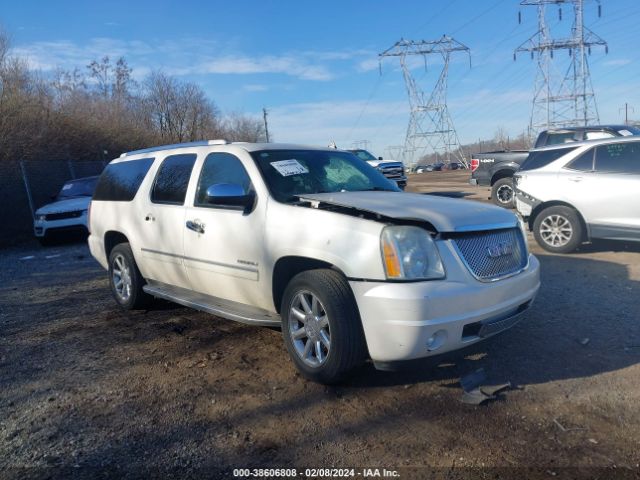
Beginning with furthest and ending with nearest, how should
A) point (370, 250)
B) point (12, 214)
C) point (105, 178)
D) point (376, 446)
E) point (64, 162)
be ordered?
point (64, 162) < point (12, 214) < point (105, 178) < point (370, 250) < point (376, 446)

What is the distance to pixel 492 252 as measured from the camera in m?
3.56

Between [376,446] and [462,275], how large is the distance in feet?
3.92

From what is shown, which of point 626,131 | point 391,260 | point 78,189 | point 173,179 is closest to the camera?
point 391,260

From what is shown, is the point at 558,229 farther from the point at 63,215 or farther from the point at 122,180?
the point at 63,215

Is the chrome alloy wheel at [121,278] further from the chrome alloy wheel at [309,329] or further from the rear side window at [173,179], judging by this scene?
the chrome alloy wheel at [309,329]

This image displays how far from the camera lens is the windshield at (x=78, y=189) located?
1296 centimetres

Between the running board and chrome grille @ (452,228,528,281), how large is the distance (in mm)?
1534

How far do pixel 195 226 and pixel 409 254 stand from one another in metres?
2.18

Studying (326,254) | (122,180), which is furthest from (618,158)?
(122,180)

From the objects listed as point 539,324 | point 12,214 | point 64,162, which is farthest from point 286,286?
point 64,162

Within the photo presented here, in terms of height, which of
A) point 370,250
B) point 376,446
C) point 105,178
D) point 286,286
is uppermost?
point 105,178

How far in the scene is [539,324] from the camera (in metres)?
4.65

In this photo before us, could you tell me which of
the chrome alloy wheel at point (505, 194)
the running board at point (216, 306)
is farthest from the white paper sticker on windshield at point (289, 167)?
the chrome alloy wheel at point (505, 194)

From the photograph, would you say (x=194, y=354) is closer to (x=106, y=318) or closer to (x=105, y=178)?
(x=106, y=318)
